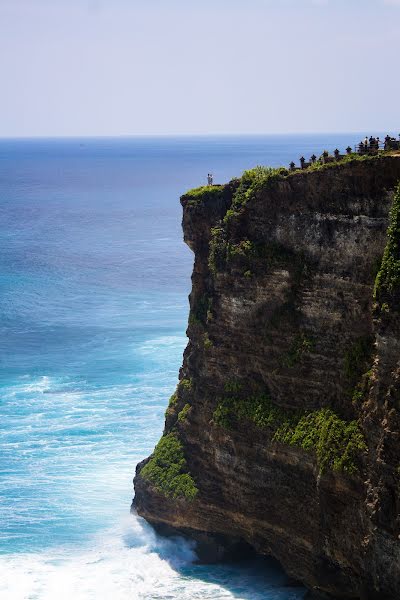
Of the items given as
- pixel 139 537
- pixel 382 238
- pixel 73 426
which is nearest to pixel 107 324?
pixel 73 426

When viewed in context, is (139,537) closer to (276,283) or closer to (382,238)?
(276,283)

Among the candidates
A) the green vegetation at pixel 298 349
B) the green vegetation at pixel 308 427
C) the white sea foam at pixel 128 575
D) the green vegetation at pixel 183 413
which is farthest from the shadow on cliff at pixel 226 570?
the green vegetation at pixel 298 349

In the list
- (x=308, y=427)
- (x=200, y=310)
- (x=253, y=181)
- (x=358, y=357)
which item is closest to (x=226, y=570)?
(x=308, y=427)

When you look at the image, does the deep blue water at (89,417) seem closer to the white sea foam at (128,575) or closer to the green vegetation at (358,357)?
the white sea foam at (128,575)

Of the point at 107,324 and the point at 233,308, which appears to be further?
the point at 107,324

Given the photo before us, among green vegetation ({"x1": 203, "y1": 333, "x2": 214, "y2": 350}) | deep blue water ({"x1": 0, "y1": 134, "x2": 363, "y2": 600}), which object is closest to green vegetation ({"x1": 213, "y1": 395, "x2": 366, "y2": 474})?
green vegetation ({"x1": 203, "y1": 333, "x2": 214, "y2": 350})

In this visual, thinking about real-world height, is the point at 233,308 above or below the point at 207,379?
above

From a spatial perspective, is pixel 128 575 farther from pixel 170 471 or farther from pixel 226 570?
pixel 170 471
